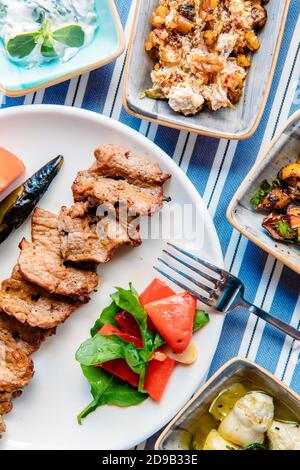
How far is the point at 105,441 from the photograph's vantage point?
436 centimetres

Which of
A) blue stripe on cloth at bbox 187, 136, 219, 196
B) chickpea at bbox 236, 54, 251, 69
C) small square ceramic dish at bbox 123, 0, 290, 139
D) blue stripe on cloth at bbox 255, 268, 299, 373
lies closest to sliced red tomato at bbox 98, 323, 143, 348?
blue stripe on cloth at bbox 255, 268, 299, 373

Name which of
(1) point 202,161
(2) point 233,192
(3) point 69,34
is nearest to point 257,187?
(2) point 233,192

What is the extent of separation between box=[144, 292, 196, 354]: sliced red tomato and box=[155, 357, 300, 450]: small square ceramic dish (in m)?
0.33

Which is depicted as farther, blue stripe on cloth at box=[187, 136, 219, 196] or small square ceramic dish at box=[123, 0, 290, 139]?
blue stripe on cloth at box=[187, 136, 219, 196]

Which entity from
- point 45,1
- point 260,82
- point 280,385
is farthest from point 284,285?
point 45,1

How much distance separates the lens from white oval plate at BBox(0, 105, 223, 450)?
4.34 m

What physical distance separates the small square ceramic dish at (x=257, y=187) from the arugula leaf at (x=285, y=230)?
0.08 metres

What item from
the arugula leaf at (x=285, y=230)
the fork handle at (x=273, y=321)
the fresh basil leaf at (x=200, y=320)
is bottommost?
the fresh basil leaf at (x=200, y=320)

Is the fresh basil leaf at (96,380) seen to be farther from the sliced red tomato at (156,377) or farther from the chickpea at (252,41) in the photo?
the chickpea at (252,41)

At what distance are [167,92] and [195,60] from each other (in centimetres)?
27

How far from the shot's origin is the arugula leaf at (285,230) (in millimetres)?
4141

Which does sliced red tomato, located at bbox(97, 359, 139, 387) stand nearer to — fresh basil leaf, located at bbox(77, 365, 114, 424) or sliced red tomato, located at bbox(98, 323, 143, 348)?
fresh basil leaf, located at bbox(77, 365, 114, 424)

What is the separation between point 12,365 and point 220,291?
1.41 metres

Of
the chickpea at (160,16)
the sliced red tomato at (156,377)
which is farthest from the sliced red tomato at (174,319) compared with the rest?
the chickpea at (160,16)
